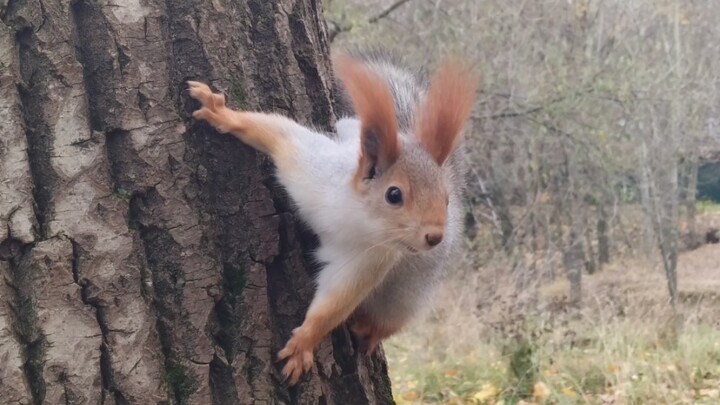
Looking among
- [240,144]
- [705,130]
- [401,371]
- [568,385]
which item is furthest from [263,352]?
[705,130]

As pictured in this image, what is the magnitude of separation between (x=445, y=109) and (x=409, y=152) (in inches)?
5.2

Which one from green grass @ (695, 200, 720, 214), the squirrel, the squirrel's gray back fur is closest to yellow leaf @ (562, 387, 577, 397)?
the squirrel's gray back fur

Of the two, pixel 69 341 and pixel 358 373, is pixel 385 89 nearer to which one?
pixel 358 373

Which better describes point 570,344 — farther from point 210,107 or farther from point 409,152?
point 210,107

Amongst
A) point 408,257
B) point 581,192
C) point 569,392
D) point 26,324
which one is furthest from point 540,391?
point 581,192

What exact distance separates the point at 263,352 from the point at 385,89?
538 mm

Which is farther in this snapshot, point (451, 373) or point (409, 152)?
point (451, 373)

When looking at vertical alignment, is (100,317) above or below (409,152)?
below

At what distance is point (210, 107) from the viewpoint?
142 centimetres

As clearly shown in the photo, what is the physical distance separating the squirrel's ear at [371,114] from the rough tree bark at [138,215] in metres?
0.16

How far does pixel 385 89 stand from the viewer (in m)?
1.50

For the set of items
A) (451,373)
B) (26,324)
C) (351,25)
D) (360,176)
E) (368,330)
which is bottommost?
(451,373)

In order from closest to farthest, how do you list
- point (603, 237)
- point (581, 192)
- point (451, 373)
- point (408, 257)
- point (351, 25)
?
point (408, 257) → point (451, 373) → point (351, 25) → point (581, 192) → point (603, 237)

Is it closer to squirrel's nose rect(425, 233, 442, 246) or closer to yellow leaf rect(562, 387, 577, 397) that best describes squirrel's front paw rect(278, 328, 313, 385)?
squirrel's nose rect(425, 233, 442, 246)
